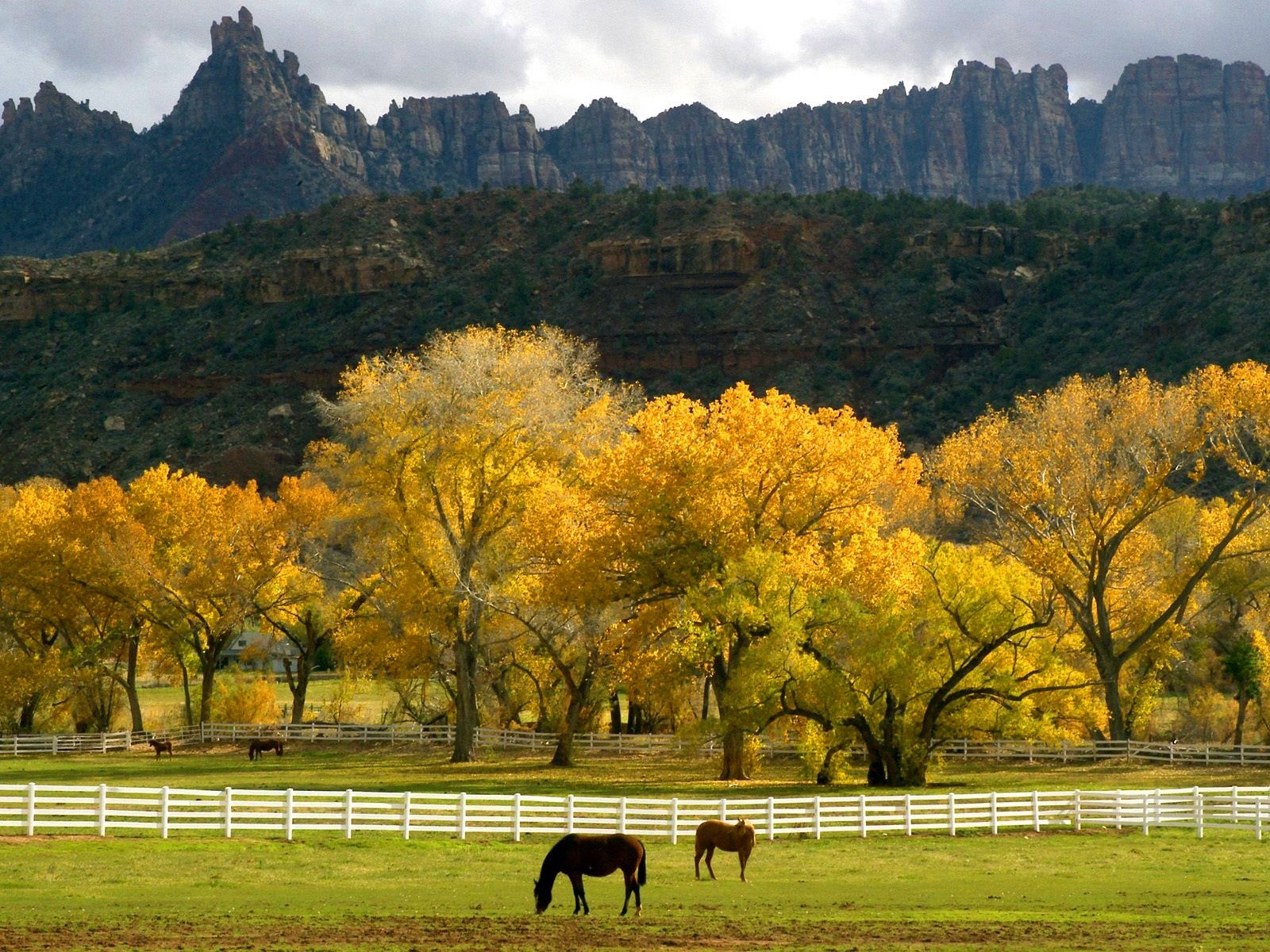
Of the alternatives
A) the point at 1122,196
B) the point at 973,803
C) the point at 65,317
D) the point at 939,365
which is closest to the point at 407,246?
the point at 65,317

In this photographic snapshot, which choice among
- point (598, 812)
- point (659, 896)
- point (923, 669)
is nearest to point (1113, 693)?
point (923, 669)

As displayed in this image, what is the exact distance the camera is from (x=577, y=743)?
59312mm

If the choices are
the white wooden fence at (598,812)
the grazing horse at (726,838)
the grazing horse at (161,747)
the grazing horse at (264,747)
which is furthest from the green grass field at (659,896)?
the grazing horse at (161,747)

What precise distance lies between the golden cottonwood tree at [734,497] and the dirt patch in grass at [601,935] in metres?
24.3

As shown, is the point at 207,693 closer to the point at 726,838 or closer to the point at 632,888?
the point at 726,838

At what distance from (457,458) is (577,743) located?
1383 centimetres

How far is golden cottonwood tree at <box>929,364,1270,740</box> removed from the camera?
51188mm

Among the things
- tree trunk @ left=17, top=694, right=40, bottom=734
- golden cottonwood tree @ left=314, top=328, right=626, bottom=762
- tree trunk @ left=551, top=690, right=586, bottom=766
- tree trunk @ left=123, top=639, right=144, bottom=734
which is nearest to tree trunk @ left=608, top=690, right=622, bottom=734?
tree trunk @ left=551, top=690, right=586, bottom=766

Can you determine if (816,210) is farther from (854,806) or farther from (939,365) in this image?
(854,806)

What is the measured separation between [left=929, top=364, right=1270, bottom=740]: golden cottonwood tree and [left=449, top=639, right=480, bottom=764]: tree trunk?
17.2 metres

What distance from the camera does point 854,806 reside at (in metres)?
33.6

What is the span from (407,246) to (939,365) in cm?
5165

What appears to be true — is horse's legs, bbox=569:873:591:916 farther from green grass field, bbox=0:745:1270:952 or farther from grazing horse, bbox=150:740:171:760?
grazing horse, bbox=150:740:171:760

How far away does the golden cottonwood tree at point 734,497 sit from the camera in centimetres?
4588
